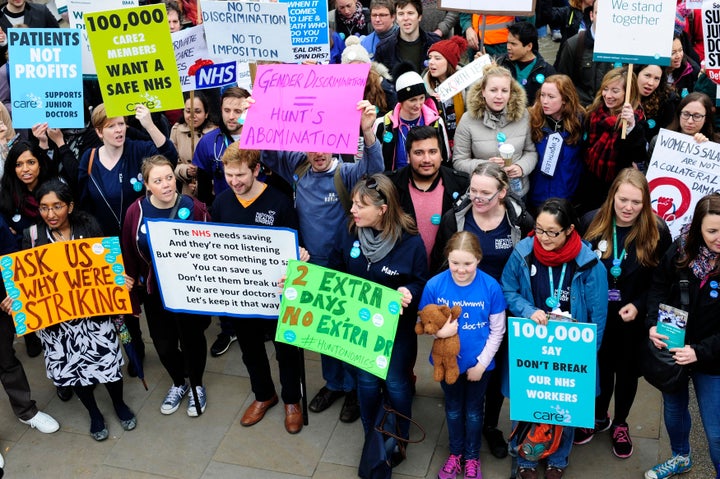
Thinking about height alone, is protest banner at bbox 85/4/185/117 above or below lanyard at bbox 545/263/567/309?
above

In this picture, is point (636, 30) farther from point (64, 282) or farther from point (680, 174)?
point (64, 282)

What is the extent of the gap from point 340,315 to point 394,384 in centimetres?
68

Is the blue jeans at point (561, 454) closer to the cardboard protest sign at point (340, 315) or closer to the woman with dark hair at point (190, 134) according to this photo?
the cardboard protest sign at point (340, 315)

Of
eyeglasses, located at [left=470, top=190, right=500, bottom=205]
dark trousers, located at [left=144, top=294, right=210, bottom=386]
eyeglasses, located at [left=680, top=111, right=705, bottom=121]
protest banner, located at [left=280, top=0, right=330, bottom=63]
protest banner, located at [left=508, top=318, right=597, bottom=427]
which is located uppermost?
protest banner, located at [left=280, top=0, right=330, bottom=63]

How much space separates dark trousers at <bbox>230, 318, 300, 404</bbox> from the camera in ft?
19.4

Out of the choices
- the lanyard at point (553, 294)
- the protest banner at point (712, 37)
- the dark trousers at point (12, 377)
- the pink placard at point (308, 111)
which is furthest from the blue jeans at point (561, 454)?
the dark trousers at point (12, 377)

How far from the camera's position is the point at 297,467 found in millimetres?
5766

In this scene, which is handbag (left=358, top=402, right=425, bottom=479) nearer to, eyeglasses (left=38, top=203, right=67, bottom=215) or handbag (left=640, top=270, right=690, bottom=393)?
handbag (left=640, top=270, right=690, bottom=393)

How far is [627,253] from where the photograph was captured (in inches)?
203

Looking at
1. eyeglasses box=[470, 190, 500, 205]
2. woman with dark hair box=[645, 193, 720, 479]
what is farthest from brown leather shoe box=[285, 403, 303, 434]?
woman with dark hair box=[645, 193, 720, 479]

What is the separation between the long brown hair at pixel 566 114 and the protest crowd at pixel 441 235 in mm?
16

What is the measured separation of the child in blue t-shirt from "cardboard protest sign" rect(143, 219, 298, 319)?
42.6 inches

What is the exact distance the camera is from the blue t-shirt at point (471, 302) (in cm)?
501

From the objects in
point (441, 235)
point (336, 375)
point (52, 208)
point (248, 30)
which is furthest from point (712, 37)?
point (52, 208)
